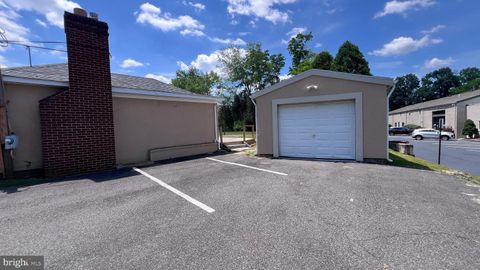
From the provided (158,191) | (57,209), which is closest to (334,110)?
(158,191)

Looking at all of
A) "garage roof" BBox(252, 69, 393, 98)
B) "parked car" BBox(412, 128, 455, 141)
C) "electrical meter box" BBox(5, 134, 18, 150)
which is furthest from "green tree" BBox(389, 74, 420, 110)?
"electrical meter box" BBox(5, 134, 18, 150)

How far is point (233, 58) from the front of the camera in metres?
38.2

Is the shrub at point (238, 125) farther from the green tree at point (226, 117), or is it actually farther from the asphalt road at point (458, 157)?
the asphalt road at point (458, 157)

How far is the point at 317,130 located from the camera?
855 centimetres

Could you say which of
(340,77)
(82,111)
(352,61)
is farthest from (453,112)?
(82,111)

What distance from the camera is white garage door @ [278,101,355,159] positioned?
8062 mm

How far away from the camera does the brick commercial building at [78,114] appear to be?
20.3 ft

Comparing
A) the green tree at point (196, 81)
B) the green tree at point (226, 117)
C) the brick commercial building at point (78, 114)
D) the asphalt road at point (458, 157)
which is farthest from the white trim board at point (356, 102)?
the green tree at point (196, 81)

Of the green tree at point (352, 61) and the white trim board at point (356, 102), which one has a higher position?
the green tree at point (352, 61)

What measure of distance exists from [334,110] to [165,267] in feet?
25.2

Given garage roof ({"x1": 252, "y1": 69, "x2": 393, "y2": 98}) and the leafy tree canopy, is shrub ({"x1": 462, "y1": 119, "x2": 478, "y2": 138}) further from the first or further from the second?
garage roof ({"x1": 252, "y1": 69, "x2": 393, "y2": 98})

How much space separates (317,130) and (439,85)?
9146cm

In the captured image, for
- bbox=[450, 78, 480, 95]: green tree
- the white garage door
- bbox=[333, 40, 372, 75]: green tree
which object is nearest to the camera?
the white garage door

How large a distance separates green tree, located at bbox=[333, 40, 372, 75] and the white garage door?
12.8 m
